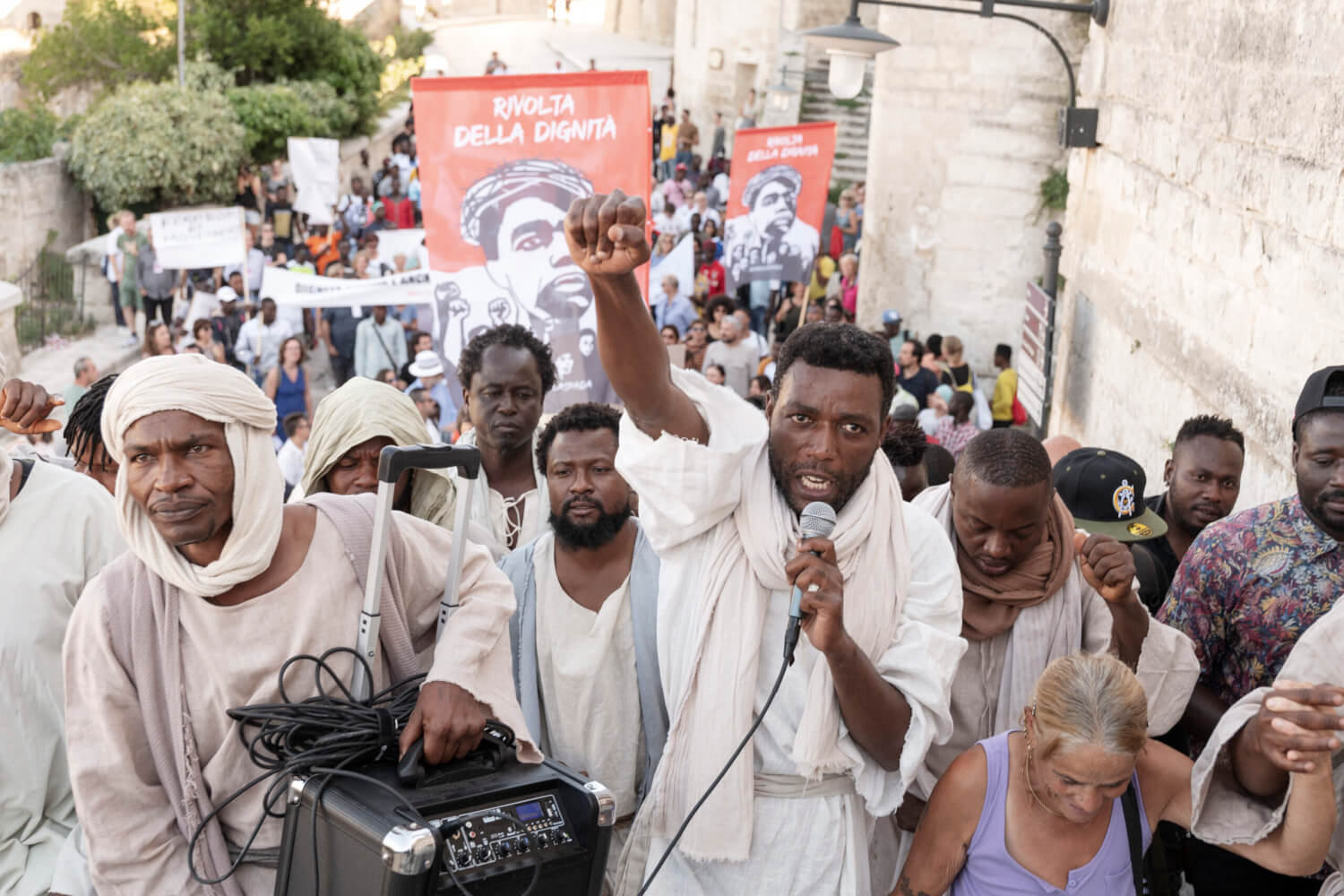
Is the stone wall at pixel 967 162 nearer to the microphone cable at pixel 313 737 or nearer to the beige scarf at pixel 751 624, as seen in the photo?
the beige scarf at pixel 751 624

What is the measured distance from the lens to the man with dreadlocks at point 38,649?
3.16 m

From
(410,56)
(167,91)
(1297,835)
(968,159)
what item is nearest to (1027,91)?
(968,159)

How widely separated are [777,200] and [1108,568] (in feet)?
29.1

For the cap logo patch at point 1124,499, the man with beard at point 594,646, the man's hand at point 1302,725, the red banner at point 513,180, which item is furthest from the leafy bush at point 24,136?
Result: the man's hand at point 1302,725

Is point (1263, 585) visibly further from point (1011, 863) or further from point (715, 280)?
point (715, 280)

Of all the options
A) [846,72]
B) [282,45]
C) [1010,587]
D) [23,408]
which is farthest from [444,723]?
[282,45]

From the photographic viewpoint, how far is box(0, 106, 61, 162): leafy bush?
64.2 ft

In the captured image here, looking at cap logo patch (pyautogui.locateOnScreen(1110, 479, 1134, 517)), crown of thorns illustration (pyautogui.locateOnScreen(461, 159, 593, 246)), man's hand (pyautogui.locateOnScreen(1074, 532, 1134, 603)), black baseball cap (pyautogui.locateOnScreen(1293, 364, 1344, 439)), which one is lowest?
cap logo patch (pyautogui.locateOnScreen(1110, 479, 1134, 517))

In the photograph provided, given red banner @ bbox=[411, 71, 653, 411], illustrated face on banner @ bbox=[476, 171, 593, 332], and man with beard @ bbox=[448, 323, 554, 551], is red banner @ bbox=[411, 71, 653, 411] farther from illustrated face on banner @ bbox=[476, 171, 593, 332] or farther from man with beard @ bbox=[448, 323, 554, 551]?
man with beard @ bbox=[448, 323, 554, 551]

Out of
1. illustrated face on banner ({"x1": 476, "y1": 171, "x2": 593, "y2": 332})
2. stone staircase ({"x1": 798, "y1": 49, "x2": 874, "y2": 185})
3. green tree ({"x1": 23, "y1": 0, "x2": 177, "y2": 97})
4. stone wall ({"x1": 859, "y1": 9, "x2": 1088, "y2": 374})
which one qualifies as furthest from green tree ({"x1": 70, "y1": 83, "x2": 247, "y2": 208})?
illustrated face on banner ({"x1": 476, "y1": 171, "x2": 593, "y2": 332})

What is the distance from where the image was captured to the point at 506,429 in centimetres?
459

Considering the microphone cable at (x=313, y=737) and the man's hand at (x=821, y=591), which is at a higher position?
the man's hand at (x=821, y=591)

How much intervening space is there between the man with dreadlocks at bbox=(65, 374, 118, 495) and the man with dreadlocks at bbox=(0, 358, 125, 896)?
821mm

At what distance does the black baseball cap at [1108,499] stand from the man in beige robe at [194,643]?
2.05 meters
